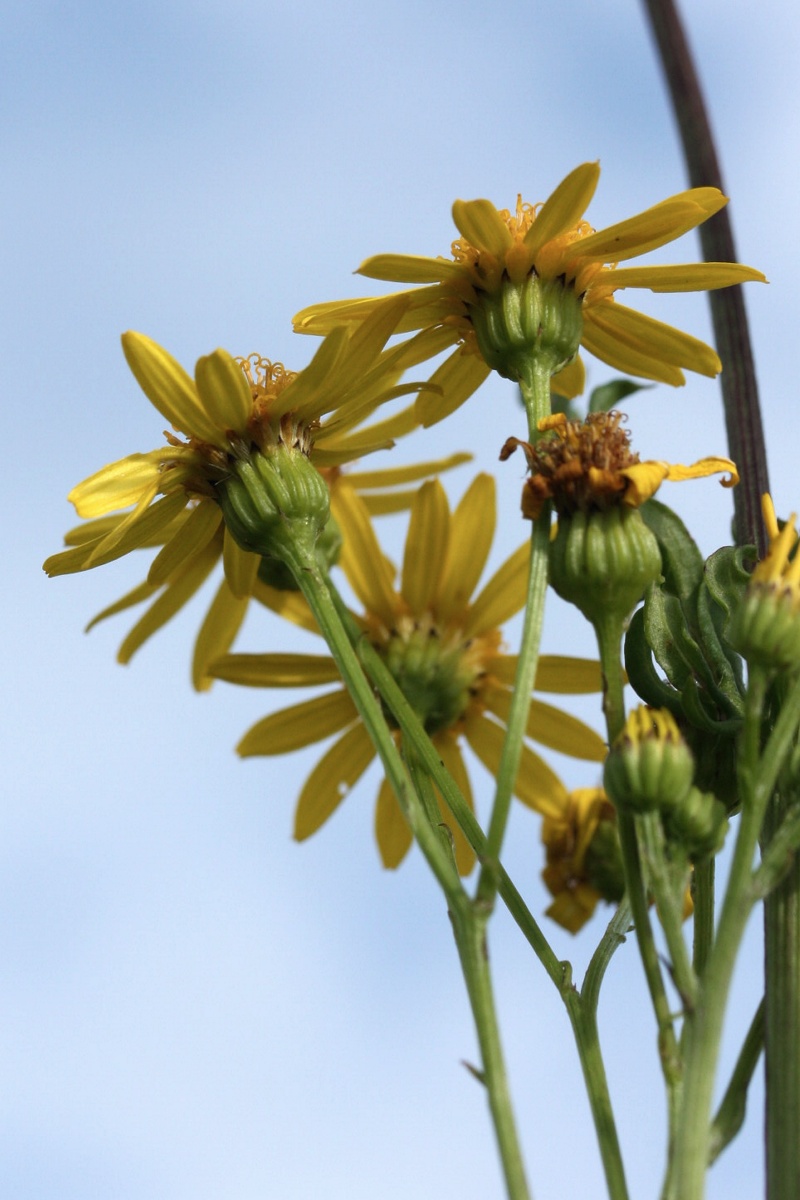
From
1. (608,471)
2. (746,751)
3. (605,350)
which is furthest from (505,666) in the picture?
(746,751)

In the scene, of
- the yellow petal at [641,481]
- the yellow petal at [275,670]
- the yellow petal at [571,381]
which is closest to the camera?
the yellow petal at [641,481]

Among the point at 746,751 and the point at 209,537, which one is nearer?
the point at 746,751

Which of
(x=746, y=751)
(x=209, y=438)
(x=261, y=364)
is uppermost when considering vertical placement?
(x=261, y=364)

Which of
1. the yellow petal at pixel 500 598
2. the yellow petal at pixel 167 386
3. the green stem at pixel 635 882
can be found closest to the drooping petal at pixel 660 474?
the green stem at pixel 635 882

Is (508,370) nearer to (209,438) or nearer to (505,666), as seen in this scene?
(209,438)

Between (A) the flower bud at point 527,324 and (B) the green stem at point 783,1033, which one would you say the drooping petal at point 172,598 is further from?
(B) the green stem at point 783,1033
